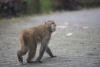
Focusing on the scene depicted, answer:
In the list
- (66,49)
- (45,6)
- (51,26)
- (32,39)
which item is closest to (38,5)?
Result: (45,6)

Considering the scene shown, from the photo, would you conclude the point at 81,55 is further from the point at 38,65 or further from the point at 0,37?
the point at 0,37

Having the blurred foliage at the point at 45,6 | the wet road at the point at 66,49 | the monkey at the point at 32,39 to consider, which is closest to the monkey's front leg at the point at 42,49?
the monkey at the point at 32,39

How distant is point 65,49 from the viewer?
8.90 metres

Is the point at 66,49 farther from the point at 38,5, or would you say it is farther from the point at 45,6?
the point at 45,6

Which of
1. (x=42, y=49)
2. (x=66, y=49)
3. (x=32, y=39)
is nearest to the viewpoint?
(x=32, y=39)

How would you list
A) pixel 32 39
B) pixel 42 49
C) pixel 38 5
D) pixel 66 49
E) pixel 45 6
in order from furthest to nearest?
1. pixel 45 6
2. pixel 38 5
3. pixel 66 49
4. pixel 42 49
5. pixel 32 39

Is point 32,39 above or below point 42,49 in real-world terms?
above

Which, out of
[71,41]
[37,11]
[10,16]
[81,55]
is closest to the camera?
[81,55]

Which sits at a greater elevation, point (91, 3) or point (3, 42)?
point (3, 42)

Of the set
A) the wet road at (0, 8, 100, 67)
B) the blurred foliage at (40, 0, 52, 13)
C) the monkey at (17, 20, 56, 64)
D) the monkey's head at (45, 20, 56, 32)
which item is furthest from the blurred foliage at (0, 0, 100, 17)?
the monkey at (17, 20, 56, 64)

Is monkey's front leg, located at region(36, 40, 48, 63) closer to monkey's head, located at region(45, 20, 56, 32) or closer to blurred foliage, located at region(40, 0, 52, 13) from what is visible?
monkey's head, located at region(45, 20, 56, 32)

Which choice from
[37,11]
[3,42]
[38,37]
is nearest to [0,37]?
[3,42]

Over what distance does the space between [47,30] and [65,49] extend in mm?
1402

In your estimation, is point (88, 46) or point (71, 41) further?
point (71, 41)
